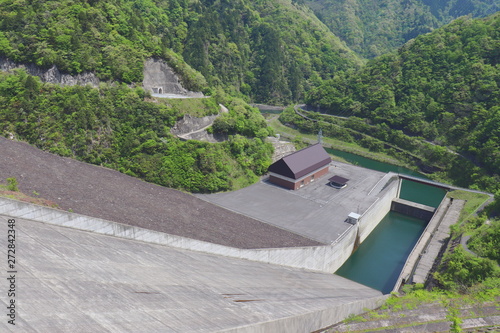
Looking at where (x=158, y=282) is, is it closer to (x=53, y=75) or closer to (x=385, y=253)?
(x=385, y=253)

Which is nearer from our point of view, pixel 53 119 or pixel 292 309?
pixel 292 309

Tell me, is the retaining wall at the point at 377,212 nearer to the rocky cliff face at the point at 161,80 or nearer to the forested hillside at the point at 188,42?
the rocky cliff face at the point at 161,80

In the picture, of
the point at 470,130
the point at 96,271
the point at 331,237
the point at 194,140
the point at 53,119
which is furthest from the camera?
the point at 470,130

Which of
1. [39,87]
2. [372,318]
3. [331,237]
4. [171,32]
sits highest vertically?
[171,32]

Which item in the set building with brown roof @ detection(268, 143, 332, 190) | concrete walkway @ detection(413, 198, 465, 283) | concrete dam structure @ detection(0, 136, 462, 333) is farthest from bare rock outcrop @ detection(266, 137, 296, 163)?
concrete walkway @ detection(413, 198, 465, 283)

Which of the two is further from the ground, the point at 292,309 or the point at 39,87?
the point at 39,87

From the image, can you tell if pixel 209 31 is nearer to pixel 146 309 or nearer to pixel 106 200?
pixel 106 200

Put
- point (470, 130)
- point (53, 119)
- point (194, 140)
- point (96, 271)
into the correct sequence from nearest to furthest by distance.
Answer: point (96, 271), point (53, 119), point (194, 140), point (470, 130)

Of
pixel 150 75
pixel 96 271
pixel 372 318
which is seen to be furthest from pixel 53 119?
pixel 372 318
